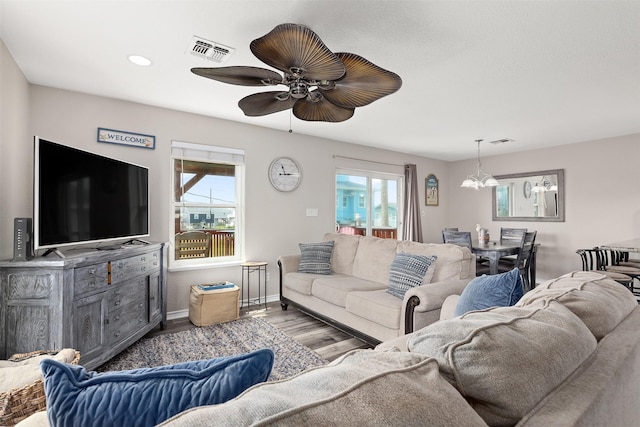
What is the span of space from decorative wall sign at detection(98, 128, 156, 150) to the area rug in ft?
6.83

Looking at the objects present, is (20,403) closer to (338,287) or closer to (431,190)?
(338,287)

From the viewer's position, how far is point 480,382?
63 cm

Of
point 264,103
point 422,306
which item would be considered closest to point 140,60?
point 264,103

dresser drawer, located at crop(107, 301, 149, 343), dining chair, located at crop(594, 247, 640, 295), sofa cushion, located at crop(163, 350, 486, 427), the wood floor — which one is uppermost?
sofa cushion, located at crop(163, 350, 486, 427)

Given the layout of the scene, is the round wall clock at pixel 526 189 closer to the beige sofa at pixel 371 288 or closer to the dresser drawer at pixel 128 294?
the beige sofa at pixel 371 288

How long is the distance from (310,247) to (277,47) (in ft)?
8.80

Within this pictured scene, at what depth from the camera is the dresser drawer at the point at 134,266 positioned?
2.53m

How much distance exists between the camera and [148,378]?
1.94 feet

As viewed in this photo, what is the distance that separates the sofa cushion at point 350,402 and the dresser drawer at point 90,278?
7.41ft

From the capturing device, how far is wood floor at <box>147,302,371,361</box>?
2848mm

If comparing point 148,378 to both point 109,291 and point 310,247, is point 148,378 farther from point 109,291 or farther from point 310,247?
point 310,247

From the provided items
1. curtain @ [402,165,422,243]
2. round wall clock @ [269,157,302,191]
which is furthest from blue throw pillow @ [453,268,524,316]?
curtain @ [402,165,422,243]

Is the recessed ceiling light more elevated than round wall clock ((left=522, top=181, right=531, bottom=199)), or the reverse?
the recessed ceiling light

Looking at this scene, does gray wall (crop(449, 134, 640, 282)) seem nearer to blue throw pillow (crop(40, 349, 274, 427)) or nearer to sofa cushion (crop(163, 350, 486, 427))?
sofa cushion (crop(163, 350, 486, 427))
